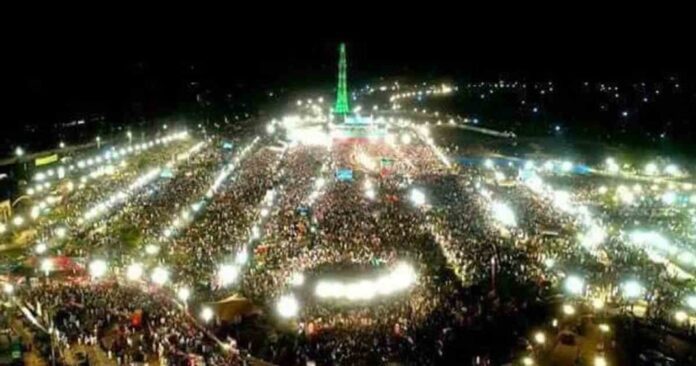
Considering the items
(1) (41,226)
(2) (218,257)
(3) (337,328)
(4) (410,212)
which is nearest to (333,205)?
(4) (410,212)

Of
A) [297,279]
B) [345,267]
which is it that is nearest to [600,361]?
[345,267]

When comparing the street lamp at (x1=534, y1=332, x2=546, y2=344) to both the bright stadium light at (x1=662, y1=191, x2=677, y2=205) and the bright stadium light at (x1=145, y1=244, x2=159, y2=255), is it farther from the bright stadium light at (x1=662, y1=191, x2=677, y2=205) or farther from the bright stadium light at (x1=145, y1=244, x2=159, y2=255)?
the bright stadium light at (x1=662, y1=191, x2=677, y2=205)

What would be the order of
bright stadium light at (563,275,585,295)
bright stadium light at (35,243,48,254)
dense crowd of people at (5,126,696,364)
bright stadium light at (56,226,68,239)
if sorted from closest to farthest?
dense crowd of people at (5,126,696,364) < bright stadium light at (563,275,585,295) < bright stadium light at (35,243,48,254) < bright stadium light at (56,226,68,239)

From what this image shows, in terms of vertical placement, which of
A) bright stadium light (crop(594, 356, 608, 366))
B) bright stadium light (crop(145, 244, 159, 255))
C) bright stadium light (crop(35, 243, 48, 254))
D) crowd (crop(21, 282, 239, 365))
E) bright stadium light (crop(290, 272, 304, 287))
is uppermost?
crowd (crop(21, 282, 239, 365))

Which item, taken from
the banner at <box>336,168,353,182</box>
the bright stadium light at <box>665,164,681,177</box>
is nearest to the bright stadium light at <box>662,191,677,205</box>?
the bright stadium light at <box>665,164,681,177</box>

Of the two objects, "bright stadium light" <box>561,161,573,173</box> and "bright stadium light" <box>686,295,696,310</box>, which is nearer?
"bright stadium light" <box>686,295,696,310</box>

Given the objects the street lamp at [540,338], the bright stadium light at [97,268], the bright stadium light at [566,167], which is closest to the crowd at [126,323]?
the bright stadium light at [97,268]

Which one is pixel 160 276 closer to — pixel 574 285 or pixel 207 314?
pixel 207 314
